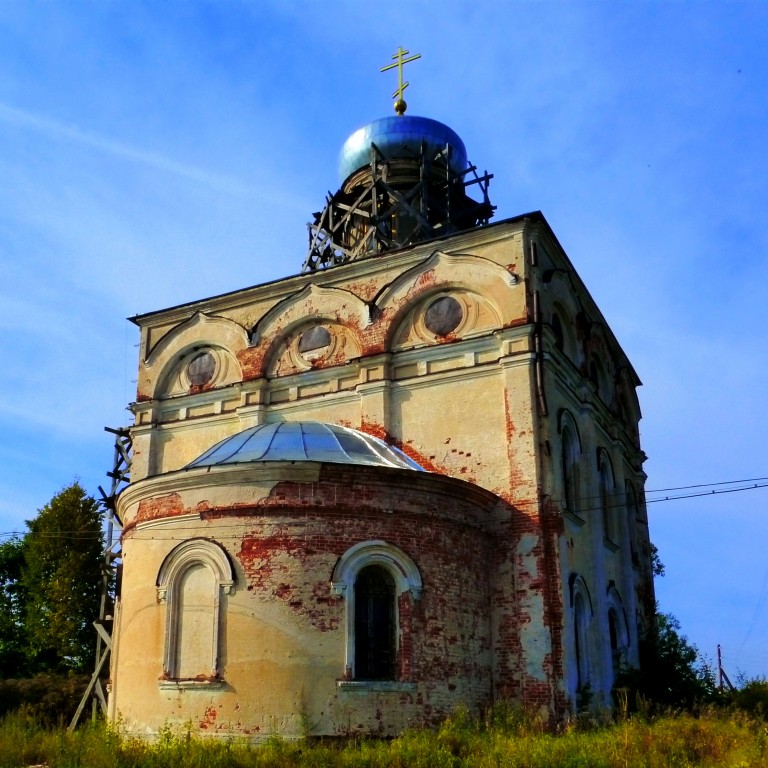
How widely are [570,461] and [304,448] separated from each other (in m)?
5.67

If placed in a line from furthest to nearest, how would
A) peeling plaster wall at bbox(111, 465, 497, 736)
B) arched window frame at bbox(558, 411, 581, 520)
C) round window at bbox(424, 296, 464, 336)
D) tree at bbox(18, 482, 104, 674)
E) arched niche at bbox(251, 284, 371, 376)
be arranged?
tree at bbox(18, 482, 104, 674), arched niche at bbox(251, 284, 371, 376), round window at bbox(424, 296, 464, 336), arched window frame at bbox(558, 411, 581, 520), peeling plaster wall at bbox(111, 465, 497, 736)

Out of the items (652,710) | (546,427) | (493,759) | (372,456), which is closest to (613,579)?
(652,710)

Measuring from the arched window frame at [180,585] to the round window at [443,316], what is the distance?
6309 mm

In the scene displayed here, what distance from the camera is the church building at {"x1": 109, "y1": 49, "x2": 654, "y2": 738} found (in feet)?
39.7

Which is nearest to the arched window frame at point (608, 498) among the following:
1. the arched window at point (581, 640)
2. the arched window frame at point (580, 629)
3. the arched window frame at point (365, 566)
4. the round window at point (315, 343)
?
the arched window frame at point (580, 629)

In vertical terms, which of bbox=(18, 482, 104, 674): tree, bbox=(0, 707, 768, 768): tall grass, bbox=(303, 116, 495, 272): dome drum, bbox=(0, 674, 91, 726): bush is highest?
bbox=(303, 116, 495, 272): dome drum

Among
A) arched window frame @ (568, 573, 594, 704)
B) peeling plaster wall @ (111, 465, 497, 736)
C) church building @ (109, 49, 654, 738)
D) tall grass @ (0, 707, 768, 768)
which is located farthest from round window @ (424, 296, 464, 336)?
tall grass @ (0, 707, 768, 768)

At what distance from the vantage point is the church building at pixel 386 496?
1210 cm

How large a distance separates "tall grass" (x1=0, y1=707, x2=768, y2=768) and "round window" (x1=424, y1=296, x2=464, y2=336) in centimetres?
729

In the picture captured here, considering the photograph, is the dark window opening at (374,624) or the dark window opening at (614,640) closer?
the dark window opening at (374,624)

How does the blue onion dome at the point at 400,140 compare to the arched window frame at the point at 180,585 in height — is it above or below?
above

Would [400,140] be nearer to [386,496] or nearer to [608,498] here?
[608,498]

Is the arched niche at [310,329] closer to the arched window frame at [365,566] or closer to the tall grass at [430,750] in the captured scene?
the arched window frame at [365,566]

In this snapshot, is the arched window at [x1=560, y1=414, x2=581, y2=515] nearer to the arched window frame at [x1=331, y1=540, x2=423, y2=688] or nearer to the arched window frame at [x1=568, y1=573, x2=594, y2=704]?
the arched window frame at [x1=568, y1=573, x2=594, y2=704]
